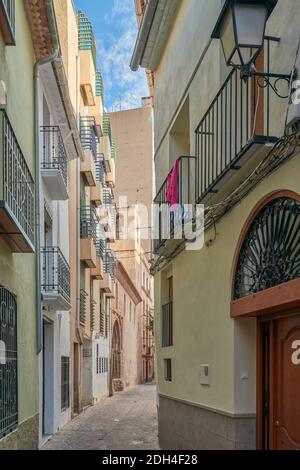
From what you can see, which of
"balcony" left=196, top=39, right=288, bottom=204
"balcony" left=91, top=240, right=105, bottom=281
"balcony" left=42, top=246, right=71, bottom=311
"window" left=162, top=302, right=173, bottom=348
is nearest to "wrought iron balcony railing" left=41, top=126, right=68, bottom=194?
"balcony" left=42, top=246, right=71, bottom=311

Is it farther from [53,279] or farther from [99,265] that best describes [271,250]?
[99,265]

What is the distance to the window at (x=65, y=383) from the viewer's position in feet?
51.9

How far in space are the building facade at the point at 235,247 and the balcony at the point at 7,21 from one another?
2370 millimetres

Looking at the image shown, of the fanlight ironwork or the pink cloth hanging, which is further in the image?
the pink cloth hanging

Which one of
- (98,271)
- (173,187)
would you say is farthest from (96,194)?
(173,187)

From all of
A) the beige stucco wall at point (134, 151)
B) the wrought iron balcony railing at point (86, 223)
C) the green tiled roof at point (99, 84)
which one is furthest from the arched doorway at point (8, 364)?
the beige stucco wall at point (134, 151)

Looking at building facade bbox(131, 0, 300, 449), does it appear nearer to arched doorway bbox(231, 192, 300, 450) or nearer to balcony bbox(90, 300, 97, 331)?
arched doorway bbox(231, 192, 300, 450)

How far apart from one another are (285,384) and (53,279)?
7.06 metres

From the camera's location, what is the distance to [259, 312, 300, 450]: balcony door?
5.93 meters

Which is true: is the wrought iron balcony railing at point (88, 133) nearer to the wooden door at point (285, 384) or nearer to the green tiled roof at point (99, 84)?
the green tiled roof at point (99, 84)

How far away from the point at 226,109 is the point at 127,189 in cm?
3848

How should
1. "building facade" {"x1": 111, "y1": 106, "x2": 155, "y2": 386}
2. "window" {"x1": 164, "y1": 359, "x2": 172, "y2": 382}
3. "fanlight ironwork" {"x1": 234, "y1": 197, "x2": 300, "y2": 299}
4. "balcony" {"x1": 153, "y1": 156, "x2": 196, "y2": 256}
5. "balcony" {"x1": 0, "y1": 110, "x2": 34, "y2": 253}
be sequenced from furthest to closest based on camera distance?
"building facade" {"x1": 111, "y1": 106, "x2": 155, "y2": 386} → "window" {"x1": 164, "y1": 359, "x2": 172, "y2": 382} → "balcony" {"x1": 153, "y1": 156, "x2": 196, "y2": 256} → "balcony" {"x1": 0, "y1": 110, "x2": 34, "y2": 253} → "fanlight ironwork" {"x1": 234, "y1": 197, "x2": 300, "y2": 299}

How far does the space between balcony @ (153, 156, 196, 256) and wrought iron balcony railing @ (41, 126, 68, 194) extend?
7.22 feet

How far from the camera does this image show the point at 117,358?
3469 cm
